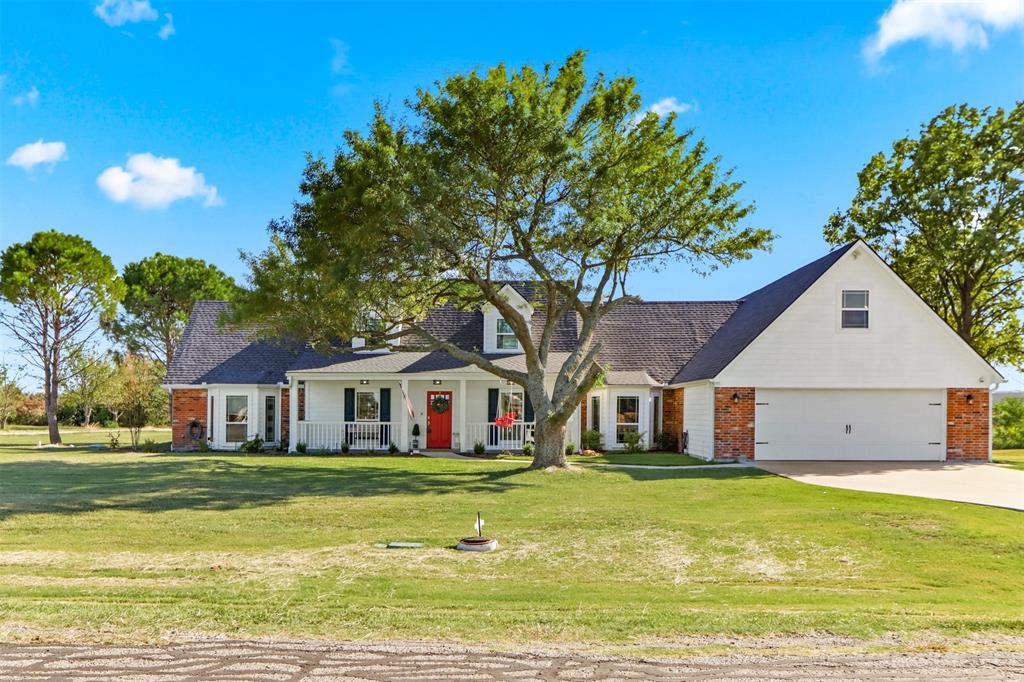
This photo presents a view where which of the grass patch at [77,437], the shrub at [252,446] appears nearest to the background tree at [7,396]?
the grass patch at [77,437]

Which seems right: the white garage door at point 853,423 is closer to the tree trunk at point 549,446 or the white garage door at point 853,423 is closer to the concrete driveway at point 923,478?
the concrete driveway at point 923,478

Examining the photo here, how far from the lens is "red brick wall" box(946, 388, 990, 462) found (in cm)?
2236

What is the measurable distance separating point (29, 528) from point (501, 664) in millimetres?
9100

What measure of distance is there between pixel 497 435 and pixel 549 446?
6.90 meters

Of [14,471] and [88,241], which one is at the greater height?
[88,241]

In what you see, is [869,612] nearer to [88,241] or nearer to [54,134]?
[54,134]

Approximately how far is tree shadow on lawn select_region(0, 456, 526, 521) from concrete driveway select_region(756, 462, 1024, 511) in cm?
720

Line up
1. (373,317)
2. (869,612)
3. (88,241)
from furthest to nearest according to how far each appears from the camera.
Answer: (88,241) < (373,317) < (869,612)

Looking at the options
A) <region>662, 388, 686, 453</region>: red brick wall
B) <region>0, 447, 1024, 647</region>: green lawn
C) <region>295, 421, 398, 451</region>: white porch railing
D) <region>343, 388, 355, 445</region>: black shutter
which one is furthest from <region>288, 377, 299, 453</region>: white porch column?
<region>662, 388, 686, 453</region>: red brick wall

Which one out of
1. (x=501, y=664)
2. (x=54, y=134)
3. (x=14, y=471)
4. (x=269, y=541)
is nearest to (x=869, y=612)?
(x=501, y=664)

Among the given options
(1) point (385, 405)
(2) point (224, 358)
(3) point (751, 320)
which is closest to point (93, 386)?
(2) point (224, 358)

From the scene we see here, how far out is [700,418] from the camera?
23594mm

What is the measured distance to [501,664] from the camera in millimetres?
5797

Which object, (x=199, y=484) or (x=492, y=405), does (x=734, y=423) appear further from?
(x=199, y=484)
